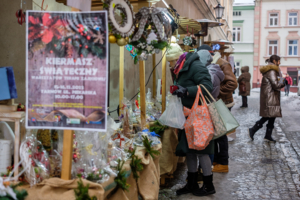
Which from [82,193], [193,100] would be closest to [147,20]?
[193,100]

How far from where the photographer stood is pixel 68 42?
2041 mm

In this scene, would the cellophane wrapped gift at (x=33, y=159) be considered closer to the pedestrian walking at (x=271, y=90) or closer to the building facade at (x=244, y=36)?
the pedestrian walking at (x=271, y=90)

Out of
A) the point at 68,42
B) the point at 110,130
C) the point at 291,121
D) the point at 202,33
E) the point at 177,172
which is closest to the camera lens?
the point at 68,42

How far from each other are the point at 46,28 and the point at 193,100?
2213 mm

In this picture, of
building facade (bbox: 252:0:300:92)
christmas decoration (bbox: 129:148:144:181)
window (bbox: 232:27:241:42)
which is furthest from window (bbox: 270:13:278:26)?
christmas decoration (bbox: 129:148:144:181)

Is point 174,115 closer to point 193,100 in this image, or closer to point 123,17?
point 193,100

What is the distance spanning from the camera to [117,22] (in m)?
2.71

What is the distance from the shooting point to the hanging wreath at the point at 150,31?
3297mm

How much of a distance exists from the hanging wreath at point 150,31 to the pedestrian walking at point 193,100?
0.45m

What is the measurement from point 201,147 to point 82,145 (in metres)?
1.62

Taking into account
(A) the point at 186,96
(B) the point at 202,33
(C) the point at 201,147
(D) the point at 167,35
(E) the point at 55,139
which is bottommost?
(C) the point at 201,147

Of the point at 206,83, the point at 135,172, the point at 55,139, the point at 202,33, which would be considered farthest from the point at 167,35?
the point at 202,33

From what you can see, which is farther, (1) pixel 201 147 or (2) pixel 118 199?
(1) pixel 201 147

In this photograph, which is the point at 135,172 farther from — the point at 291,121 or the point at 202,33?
the point at 291,121
